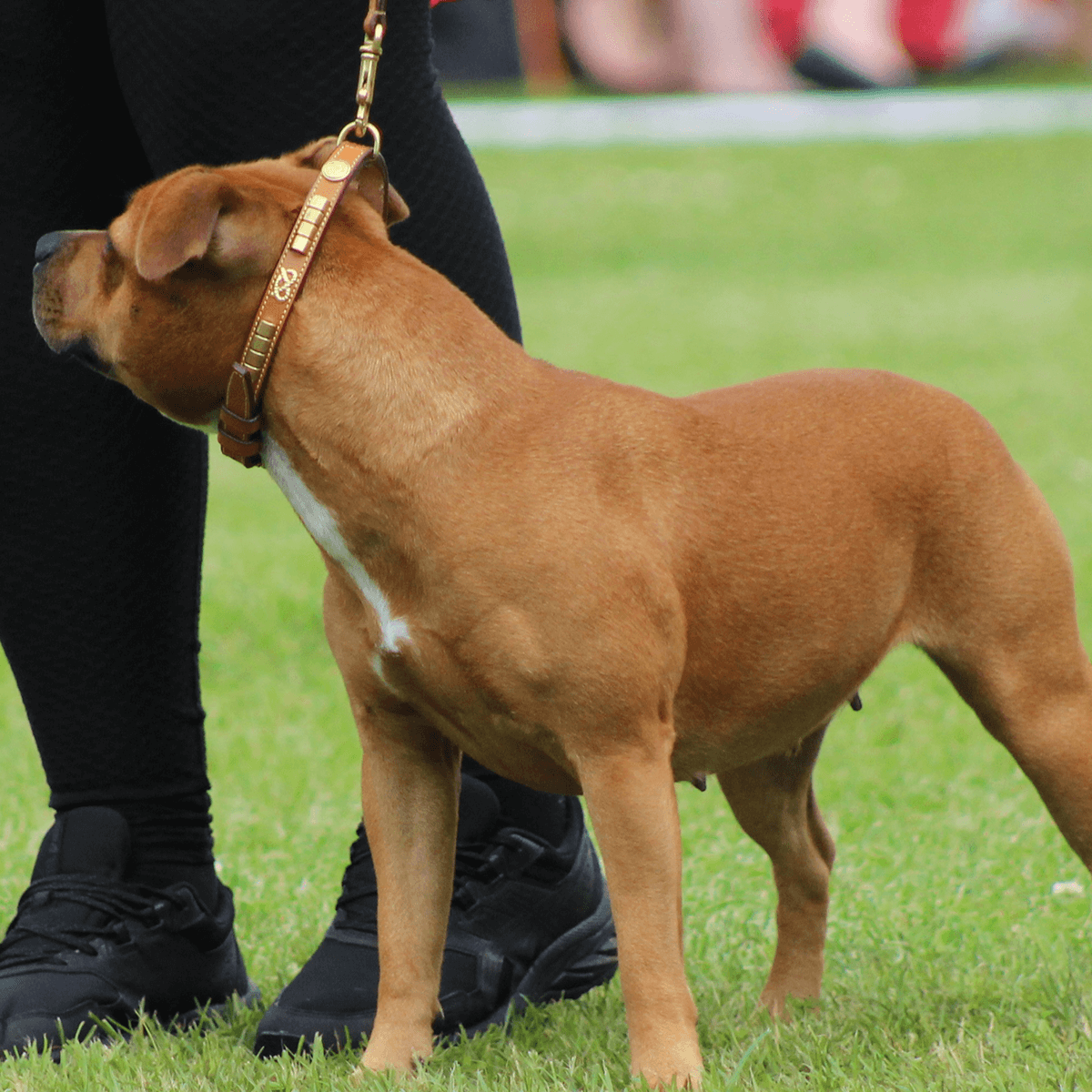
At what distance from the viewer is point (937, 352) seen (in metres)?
10.9

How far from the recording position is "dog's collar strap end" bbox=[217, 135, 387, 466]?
2.15 metres

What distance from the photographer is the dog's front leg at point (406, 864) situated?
2486 millimetres

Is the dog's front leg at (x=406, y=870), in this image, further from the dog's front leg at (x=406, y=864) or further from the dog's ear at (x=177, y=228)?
the dog's ear at (x=177, y=228)

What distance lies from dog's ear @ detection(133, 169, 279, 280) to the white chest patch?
25cm

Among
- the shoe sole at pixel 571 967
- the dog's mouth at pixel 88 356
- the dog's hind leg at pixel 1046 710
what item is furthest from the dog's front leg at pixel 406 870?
→ the dog's hind leg at pixel 1046 710

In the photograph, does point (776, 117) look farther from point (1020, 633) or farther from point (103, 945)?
point (103, 945)

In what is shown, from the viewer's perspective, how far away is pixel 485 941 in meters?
2.82

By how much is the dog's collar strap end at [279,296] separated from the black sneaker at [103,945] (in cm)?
96

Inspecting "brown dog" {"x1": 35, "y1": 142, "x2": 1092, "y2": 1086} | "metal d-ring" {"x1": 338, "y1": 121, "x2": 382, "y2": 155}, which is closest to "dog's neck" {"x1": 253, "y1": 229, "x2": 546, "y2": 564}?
"brown dog" {"x1": 35, "y1": 142, "x2": 1092, "y2": 1086}

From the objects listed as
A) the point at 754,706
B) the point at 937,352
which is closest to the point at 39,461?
the point at 754,706

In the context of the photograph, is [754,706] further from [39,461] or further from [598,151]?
[598,151]

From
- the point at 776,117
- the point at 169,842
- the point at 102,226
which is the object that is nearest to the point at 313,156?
the point at 102,226

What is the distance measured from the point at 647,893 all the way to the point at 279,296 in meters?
0.88

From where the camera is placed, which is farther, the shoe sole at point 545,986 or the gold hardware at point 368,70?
the shoe sole at point 545,986
